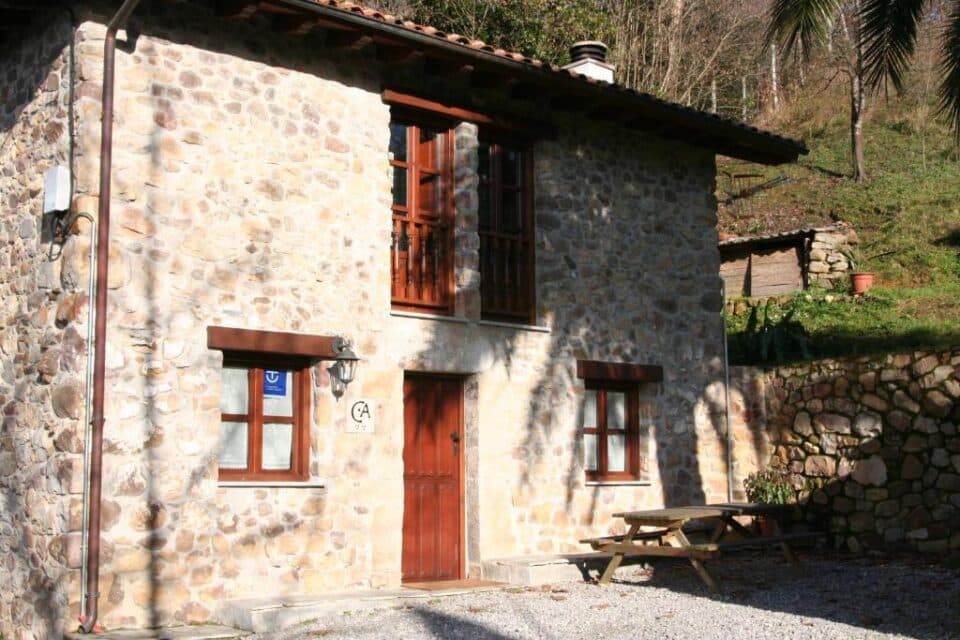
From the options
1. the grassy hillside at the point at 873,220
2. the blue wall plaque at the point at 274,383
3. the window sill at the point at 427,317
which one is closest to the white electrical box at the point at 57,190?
the blue wall plaque at the point at 274,383

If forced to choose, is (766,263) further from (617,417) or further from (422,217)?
(422,217)

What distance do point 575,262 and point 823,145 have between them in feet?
69.7

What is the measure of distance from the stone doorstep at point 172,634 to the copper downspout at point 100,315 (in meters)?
0.12

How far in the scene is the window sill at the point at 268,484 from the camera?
28.0 ft

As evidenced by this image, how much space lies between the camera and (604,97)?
11.1 meters

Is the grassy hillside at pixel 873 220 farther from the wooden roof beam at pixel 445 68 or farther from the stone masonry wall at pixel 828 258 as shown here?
the wooden roof beam at pixel 445 68

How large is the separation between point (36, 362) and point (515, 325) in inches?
178

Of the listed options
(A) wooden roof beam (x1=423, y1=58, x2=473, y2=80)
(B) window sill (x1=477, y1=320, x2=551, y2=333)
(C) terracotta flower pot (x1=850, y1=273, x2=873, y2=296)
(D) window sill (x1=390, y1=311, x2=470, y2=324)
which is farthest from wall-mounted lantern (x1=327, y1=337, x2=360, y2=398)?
(C) terracotta flower pot (x1=850, y1=273, x2=873, y2=296)

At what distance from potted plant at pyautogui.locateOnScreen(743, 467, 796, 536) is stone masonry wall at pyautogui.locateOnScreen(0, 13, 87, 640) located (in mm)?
7769

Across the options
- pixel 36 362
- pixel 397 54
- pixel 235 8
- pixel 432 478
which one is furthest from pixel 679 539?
pixel 235 8

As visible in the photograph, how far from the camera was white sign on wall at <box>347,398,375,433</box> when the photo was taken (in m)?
9.40

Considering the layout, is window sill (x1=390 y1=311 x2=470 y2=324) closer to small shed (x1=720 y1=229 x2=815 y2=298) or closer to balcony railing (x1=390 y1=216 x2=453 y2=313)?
balcony railing (x1=390 y1=216 x2=453 y2=313)

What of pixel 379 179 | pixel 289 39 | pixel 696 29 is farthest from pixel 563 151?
pixel 696 29

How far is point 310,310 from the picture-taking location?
30.5ft
